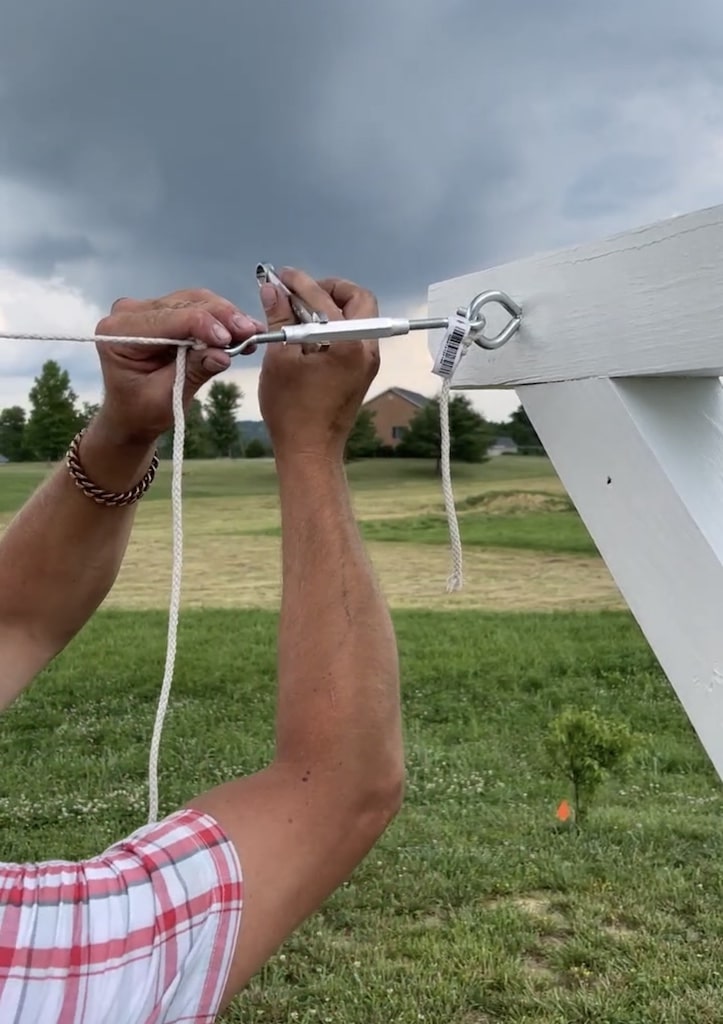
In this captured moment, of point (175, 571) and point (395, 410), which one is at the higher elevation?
point (395, 410)

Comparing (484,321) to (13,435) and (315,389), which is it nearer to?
(315,389)

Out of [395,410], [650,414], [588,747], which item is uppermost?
[395,410]

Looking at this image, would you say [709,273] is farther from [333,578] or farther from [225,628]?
[225,628]

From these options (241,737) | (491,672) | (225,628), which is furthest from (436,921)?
(225,628)

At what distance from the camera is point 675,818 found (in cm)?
381

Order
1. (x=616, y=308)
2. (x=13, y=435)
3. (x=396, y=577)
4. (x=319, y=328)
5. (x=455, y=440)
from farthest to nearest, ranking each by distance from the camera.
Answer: (x=455, y=440)
(x=13, y=435)
(x=396, y=577)
(x=616, y=308)
(x=319, y=328)

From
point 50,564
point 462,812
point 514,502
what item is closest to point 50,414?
point 514,502

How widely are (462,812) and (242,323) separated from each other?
3454 mm

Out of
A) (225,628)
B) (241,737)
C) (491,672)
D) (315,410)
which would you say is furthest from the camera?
(225,628)

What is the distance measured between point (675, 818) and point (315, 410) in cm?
353

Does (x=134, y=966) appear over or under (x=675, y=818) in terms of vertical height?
over

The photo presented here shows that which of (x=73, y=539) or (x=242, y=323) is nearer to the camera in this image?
(x=242, y=323)

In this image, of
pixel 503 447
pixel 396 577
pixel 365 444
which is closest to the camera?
pixel 396 577

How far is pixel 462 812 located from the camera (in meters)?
3.94
